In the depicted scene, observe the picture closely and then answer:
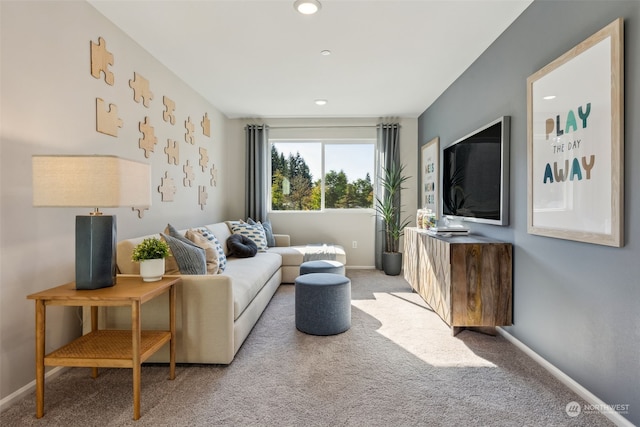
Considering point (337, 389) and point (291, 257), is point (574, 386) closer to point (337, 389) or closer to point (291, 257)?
point (337, 389)

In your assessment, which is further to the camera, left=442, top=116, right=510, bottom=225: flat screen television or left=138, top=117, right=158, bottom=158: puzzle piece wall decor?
left=138, top=117, right=158, bottom=158: puzzle piece wall decor

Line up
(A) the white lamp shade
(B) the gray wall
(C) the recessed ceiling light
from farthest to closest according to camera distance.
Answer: (C) the recessed ceiling light, (A) the white lamp shade, (B) the gray wall

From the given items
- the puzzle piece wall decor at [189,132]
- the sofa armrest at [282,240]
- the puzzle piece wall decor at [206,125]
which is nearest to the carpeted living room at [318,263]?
the puzzle piece wall decor at [189,132]

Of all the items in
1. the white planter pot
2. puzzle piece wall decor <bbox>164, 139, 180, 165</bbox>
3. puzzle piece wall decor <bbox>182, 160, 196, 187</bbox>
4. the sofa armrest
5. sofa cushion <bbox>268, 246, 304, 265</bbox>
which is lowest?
sofa cushion <bbox>268, 246, 304, 265</bbox>

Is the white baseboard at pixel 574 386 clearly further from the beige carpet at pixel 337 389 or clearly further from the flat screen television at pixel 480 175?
the flat screen television at pixel 480 175

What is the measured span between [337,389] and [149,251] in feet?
4.45

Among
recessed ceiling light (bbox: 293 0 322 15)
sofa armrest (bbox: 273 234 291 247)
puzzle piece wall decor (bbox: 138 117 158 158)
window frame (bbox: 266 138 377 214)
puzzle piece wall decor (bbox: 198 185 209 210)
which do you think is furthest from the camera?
window frame (bbox: 266 138 377 214)

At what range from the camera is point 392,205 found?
567cm

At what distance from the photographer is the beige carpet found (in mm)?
1784

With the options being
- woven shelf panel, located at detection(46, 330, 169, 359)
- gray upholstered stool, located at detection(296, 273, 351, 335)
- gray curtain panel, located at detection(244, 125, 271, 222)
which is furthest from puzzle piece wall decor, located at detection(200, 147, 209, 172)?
woven shelf panel, located at detection(46, 330, 169, 359)

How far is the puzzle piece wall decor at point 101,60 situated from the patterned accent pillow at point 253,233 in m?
2.42

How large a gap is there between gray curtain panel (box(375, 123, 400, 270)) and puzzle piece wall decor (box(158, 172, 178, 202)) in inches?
123

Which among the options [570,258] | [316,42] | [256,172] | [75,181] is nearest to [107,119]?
[75,181]

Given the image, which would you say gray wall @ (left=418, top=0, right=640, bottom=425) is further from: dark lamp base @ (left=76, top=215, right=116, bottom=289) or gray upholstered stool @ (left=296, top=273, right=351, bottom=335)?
dark lamp base @ (left=76, top=215, right=116, bottom=289)
